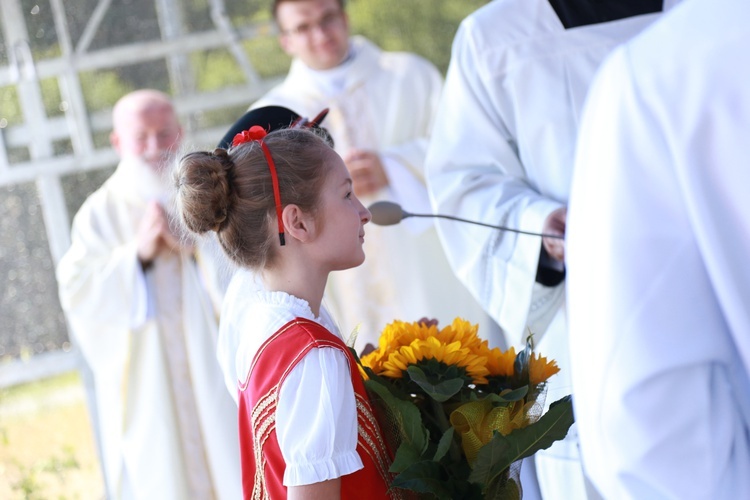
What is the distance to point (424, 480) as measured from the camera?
60.7 inches

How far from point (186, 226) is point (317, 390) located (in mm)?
503

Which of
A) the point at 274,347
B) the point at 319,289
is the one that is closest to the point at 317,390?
the point at 274,347

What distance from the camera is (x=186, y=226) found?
6.41ft

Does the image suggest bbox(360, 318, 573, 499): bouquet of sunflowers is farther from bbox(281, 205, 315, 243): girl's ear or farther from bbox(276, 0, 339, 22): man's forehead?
bbox(276, 0, 339, 22): man's forehead

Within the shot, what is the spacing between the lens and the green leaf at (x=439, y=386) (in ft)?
5.28

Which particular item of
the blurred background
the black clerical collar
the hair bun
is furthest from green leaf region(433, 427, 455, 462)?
the blurred background

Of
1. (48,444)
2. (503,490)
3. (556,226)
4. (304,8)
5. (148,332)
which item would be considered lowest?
(48,444)

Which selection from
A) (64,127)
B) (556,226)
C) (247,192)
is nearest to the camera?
(247,192)

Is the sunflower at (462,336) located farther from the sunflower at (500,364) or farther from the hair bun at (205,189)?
the hair bun at (205,189)

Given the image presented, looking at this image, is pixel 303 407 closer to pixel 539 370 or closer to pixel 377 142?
pixel 539 370

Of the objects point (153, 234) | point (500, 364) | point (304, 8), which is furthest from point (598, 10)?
point (153, 234)

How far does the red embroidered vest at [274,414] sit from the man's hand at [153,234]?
2.35 m

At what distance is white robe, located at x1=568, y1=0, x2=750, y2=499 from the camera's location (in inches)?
34.5

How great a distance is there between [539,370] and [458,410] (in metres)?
0.17
